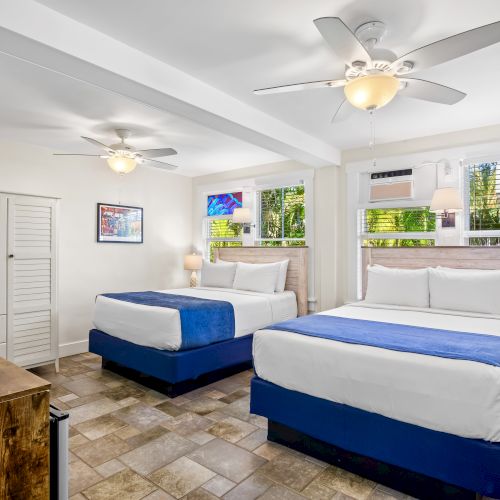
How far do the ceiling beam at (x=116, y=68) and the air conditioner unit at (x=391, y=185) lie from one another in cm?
148

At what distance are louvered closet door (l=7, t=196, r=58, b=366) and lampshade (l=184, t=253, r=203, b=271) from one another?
7.07 feet

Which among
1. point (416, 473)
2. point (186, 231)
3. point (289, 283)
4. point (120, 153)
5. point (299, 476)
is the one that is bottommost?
point (299, 476)

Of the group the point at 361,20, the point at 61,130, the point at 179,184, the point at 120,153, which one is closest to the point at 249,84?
the point at 361,20

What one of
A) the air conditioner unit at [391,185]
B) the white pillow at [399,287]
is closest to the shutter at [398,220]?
the air conditioner unit at [391,185]

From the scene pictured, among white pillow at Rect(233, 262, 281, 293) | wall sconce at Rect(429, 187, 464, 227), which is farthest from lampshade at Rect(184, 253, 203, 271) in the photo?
wall sconce at Rect(429, 187, 464, 227)

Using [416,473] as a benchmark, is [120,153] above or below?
above

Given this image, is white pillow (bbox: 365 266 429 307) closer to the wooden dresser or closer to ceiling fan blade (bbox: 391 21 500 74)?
ceiling fan blade (bbox: 391 21 500 74)

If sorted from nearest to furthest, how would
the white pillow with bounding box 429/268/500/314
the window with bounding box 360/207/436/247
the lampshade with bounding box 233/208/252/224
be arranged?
1. the white pillow with bounding box 429/268/500/314
2. the window with bounding box 360/207/436/247
3. the lampshade with bounding box 233/208/252/224

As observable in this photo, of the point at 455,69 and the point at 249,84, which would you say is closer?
the point at 455,69

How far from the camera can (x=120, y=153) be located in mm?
3992

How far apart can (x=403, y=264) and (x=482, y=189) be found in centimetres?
107

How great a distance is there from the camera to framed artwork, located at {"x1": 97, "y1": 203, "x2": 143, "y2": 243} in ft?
16.8

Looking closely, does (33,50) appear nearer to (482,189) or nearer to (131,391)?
(131,391)

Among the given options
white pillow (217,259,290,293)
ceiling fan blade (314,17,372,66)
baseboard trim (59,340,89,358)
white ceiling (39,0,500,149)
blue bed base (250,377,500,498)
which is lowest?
baseboard trim (59,340,89,358)
